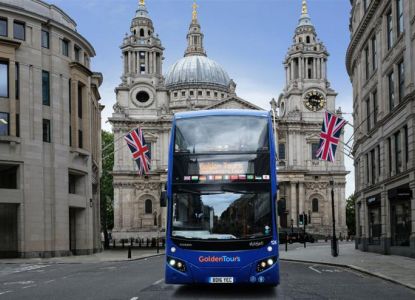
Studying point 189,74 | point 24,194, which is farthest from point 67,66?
point 189,74

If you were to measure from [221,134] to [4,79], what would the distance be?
28594mm

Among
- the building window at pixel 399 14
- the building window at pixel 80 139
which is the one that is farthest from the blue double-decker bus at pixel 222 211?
the building window at pixel 80 139

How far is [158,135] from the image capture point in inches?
4427

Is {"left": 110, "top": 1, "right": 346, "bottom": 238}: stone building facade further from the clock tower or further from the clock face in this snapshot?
the clock face

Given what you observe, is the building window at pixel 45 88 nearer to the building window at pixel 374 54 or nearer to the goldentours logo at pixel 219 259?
the building window at pixel 374 54

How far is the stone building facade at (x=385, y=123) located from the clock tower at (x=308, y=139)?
61.8 metres

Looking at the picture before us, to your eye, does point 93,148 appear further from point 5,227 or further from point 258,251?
point 258,251

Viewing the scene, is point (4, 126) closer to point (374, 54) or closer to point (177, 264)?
point (374, 54)

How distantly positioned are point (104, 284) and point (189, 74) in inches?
4799

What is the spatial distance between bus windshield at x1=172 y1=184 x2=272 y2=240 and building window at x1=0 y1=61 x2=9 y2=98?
93.4ft

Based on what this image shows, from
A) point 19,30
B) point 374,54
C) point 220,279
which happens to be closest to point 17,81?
point 19,30

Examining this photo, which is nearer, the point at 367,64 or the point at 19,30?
the point at 19,30

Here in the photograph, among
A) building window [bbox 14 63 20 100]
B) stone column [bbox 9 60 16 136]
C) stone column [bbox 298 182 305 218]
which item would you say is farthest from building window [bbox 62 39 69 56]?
stone column [bbox 298 182 305 218]

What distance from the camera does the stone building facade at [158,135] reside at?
4297 inches
